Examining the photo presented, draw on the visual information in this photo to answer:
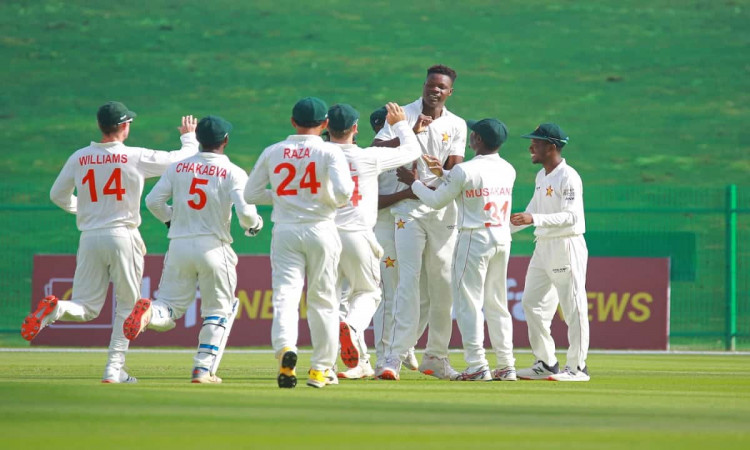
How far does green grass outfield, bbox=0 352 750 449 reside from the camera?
630 cm

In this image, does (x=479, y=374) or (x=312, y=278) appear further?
(x=479, y=374)

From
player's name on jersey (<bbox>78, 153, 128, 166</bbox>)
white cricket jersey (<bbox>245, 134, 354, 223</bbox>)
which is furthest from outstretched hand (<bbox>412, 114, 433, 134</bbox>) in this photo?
player's name on jersey (<bbox>78, 153, 128, 166</bbox>)

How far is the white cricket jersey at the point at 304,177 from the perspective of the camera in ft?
31.1

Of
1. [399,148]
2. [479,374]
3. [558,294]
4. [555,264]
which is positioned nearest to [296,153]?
[399,148]

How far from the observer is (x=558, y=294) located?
11.0 m

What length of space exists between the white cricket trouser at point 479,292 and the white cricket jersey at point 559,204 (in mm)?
412

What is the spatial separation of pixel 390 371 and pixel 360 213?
141 centimetres

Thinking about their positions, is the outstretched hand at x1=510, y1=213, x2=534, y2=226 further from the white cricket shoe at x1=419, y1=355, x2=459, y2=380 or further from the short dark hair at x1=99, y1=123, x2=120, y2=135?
the short dark hair at x1=99, y1=123, x2=120, y2=135

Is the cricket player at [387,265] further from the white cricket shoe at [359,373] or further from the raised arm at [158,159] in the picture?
the raised arm at [158,159]

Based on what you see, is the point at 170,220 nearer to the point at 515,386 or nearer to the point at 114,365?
the point at 114,365

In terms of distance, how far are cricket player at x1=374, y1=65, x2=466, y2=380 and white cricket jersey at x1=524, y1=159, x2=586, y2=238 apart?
0.75 m

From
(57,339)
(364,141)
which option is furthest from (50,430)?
(364,141)

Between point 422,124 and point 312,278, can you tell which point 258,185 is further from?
point 422,124

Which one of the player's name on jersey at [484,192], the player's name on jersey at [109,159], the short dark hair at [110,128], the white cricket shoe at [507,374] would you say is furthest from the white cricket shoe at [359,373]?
the short dark hair at [110,128]
